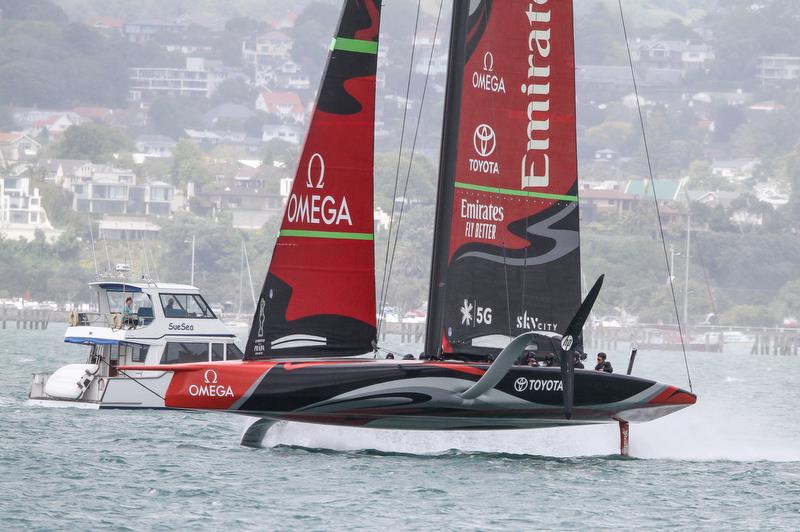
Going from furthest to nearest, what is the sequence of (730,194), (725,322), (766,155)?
(766,155), (730,194), (725,322)

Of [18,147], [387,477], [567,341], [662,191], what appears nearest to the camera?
[387,477]

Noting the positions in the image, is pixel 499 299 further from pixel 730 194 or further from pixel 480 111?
pixel 730 194

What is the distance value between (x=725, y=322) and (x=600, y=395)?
99.0 metres

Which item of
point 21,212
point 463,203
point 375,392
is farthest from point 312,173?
point 21,212

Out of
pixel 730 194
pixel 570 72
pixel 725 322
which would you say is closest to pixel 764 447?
pixel 570 72

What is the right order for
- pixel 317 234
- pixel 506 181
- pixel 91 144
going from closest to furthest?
1. pixel 317 234
2. pixel 506 181
3. pixel 91 144

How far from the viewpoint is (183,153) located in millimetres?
164375

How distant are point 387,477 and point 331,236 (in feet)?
9.69

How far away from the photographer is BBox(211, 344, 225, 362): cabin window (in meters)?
27.1

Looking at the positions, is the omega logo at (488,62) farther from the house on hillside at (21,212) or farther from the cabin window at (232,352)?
the house on hillside at (21,212)

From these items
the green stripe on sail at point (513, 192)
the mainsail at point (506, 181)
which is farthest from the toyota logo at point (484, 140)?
the green stripe on sail at point (513, 192)

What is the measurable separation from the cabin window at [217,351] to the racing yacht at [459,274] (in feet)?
26.2

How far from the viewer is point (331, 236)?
748 inches

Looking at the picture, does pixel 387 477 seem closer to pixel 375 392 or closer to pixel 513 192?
pixel 375 392
